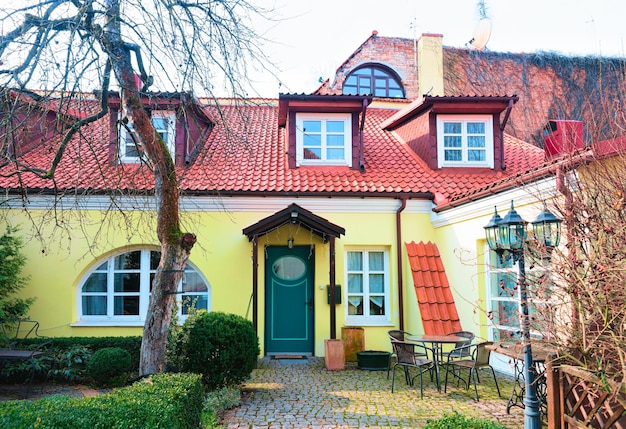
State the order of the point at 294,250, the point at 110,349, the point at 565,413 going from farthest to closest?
the point at 294,250 → the point at 110,349 → the point at 565,413

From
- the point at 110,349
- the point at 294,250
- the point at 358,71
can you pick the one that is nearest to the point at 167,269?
the point at 110,349

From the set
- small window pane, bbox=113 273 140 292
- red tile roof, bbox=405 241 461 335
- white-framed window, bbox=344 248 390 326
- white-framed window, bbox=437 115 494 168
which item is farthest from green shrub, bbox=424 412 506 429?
white-framed window, bbox=437 115 494 168

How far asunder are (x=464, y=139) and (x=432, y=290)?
440 centimetres

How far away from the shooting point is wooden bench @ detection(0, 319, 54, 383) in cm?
922

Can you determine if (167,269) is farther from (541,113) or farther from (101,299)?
(541,113)

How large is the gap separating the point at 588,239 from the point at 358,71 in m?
15.9

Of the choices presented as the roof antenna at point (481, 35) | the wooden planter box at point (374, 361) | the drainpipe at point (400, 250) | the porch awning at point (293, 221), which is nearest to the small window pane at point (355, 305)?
the drainpipe at point (400, 250)

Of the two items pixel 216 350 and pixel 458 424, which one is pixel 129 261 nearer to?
pixel 216 350

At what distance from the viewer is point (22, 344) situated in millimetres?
10258

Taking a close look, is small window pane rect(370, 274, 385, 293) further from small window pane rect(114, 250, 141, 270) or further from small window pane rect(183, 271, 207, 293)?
small window pane rect(114, 250, 141, 270)

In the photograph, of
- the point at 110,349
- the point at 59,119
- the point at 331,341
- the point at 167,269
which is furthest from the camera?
the point at 331,341

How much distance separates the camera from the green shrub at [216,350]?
7.87 m

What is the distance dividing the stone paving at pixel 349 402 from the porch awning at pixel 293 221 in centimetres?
284

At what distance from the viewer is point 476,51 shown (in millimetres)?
21594
